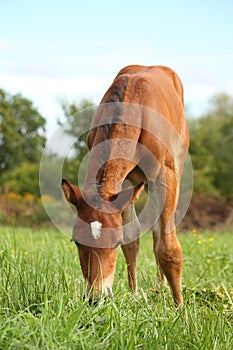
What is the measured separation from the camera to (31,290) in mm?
4250

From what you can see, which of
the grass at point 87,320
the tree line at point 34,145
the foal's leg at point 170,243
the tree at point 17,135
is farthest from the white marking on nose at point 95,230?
the tree at point 17,135

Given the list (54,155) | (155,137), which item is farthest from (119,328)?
(54,155)

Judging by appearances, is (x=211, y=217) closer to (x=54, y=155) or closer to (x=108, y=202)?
(x=54, y=155)

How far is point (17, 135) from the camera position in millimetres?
31766

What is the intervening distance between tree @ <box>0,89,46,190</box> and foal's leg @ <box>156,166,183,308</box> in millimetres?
25478

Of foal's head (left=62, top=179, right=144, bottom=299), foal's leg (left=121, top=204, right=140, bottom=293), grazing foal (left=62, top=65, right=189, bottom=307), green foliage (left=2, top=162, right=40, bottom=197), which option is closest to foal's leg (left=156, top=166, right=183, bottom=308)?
grazing foal (left=62, top=65, right=189, bottom=307)

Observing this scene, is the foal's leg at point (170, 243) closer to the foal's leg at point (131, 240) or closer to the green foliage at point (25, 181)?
the foal's leg at point (131, 240)

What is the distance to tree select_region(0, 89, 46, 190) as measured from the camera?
102 ft

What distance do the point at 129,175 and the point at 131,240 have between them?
0.84 meters

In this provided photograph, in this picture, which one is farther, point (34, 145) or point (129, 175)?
point (34, 145)

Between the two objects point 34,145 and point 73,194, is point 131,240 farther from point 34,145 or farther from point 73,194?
point 34,145

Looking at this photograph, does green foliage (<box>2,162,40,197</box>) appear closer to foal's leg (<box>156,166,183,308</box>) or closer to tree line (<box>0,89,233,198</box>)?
tree line (<box>0,89,233,198</box>)

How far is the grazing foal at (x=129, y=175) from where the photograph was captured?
414 centimetres

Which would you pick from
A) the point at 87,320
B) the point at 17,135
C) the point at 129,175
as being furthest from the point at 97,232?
the point at 17,135
